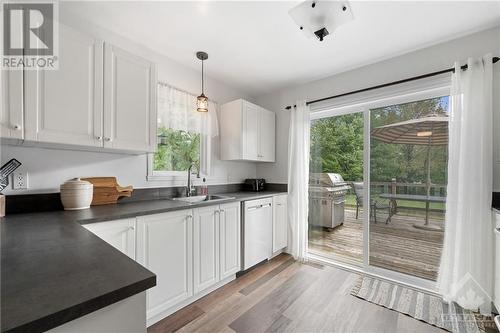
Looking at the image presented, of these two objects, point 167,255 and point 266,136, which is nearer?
point 167,255

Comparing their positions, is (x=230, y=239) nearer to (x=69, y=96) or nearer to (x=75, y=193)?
(x=75, y=193)

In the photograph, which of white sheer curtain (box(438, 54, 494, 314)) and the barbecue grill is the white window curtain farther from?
white sheer curtain (box(438, 54, 494, 314))

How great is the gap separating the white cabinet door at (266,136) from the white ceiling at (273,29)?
2.53 feet

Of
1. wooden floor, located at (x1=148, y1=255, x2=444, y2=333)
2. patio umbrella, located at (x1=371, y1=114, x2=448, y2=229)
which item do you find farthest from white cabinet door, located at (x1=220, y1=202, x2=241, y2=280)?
patio umbrella, located at (x1=371, y1=114, x2=448, y2=229)

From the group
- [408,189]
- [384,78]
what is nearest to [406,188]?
[408,189]

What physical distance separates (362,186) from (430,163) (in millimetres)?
710

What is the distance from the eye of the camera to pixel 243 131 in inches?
115

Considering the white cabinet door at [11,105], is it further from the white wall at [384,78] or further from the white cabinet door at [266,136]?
the white wall at [384,78]

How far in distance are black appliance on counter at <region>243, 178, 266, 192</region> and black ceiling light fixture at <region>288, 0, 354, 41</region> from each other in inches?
85.6

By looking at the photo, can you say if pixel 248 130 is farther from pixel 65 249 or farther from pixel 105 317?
pixel 105 317

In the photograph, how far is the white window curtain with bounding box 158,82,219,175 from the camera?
248 centimetres

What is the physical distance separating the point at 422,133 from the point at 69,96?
3261mm

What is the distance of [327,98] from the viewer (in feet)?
9.45

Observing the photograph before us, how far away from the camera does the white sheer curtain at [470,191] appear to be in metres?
1.84
